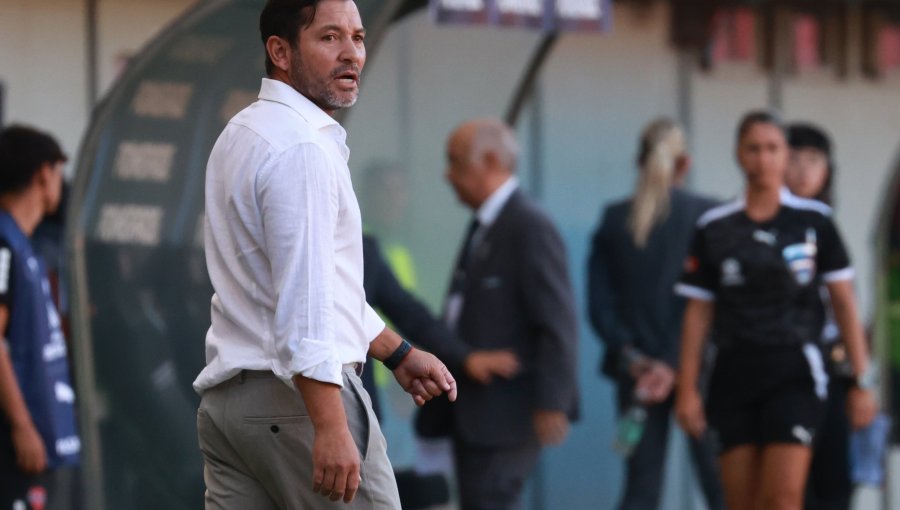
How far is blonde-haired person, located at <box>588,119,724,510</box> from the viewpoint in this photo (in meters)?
8.53

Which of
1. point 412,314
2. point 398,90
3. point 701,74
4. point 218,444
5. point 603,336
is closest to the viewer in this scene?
point 218,444

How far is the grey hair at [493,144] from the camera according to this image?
24.5 feet

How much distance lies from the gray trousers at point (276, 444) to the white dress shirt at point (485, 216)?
350 centimetres

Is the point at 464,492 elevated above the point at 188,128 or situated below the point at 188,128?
below

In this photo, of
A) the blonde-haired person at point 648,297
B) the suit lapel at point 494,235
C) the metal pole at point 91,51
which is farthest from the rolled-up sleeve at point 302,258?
the metal pole at point 91,51

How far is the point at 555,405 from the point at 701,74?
175 inches

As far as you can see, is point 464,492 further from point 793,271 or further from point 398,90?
point 398,90

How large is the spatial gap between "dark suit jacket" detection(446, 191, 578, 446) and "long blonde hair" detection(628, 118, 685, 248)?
1.57 m

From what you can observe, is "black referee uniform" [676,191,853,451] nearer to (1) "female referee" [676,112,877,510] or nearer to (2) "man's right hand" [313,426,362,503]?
(1) "female referee" [676,112,877,510]

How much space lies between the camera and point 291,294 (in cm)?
361

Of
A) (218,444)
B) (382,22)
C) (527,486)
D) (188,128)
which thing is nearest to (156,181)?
(188,128)

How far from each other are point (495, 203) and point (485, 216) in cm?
6

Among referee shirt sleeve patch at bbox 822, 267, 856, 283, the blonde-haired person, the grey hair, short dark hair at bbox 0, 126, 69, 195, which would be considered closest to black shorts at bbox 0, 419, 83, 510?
short dark hair at bbox 0, 126, 69, 195

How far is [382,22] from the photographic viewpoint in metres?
6.56
